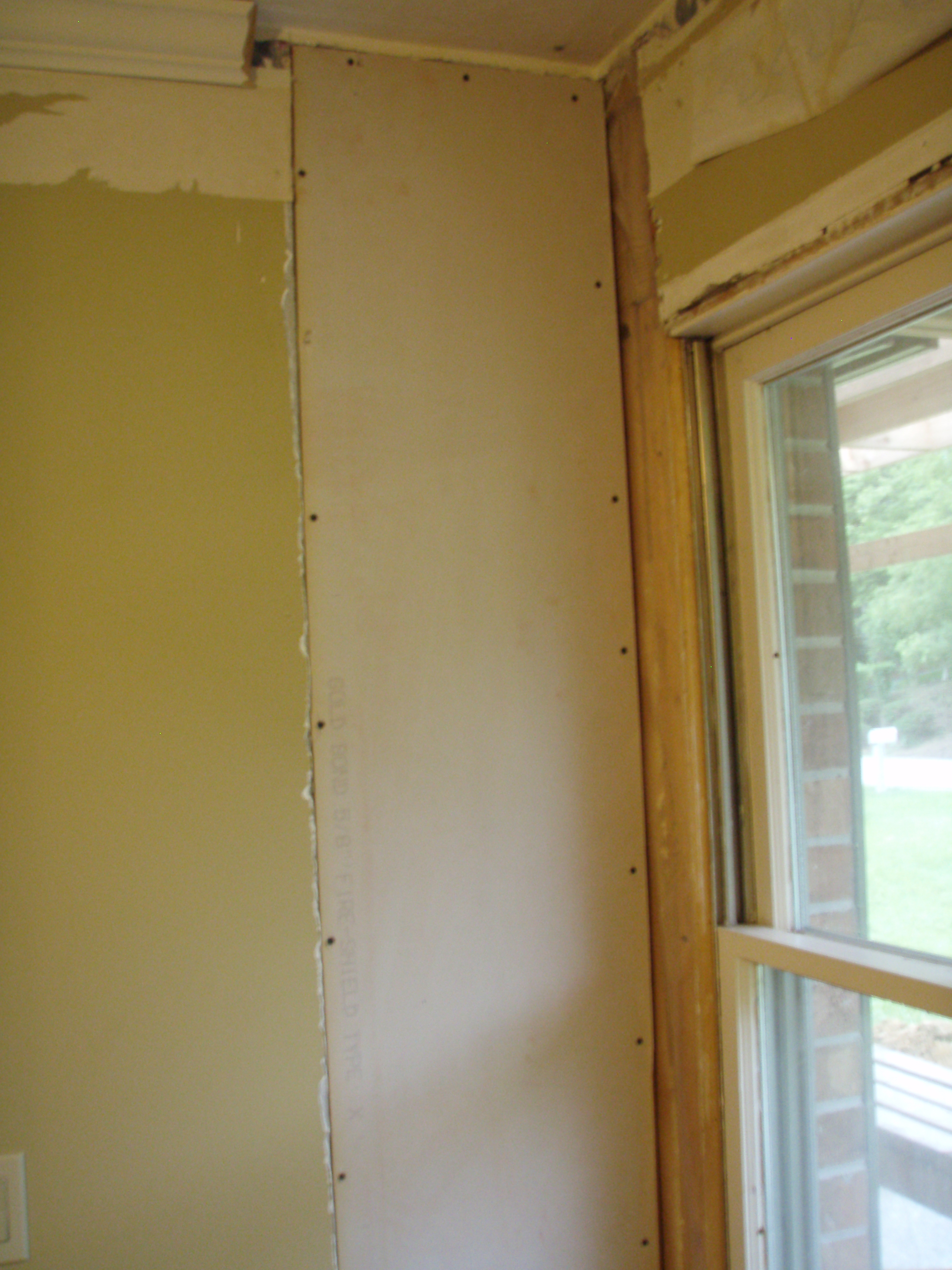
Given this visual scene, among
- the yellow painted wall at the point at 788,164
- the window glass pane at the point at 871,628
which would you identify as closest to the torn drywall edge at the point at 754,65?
the yellow painted wall at the point at 788,164

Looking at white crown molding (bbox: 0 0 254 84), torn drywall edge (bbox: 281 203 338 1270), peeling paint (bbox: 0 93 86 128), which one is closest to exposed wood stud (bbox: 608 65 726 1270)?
torn drywall edge (bbox: 281 203 338 1270)

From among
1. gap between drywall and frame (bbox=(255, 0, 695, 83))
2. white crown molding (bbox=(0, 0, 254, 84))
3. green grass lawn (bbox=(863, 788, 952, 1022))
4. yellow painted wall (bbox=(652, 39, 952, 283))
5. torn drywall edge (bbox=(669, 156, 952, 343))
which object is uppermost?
gap between drywall and frame (bbox=(255, 0, 695, 83))

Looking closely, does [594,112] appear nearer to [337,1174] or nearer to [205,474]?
[205,474]

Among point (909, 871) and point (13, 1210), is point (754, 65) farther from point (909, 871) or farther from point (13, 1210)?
point (13, 1210)

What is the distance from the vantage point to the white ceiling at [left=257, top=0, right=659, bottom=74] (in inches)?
51.1

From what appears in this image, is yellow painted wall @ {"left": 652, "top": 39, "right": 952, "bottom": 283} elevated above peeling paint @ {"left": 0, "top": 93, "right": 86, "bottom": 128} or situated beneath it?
situated beneath

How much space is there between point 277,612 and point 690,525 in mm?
606

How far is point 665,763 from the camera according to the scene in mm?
1350

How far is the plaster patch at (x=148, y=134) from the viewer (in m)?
Answer: 1.22

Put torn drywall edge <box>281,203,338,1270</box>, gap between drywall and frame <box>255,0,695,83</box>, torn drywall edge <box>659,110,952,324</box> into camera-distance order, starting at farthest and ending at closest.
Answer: gap between drywall and frame <box>255,0,695,83</box>, torn drywall edge <box>281,203,338,1270</box>, torn drywall edge <box>659,110,952,324</box>

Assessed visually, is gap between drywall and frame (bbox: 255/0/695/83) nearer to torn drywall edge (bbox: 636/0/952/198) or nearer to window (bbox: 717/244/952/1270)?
torn drywall edge (bbox: 636/0/952/198)

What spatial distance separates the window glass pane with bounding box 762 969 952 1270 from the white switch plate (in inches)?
37.9

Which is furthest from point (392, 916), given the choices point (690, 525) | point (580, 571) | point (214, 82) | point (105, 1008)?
point (214, 82)

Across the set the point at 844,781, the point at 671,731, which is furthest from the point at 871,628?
the point at 671,731
